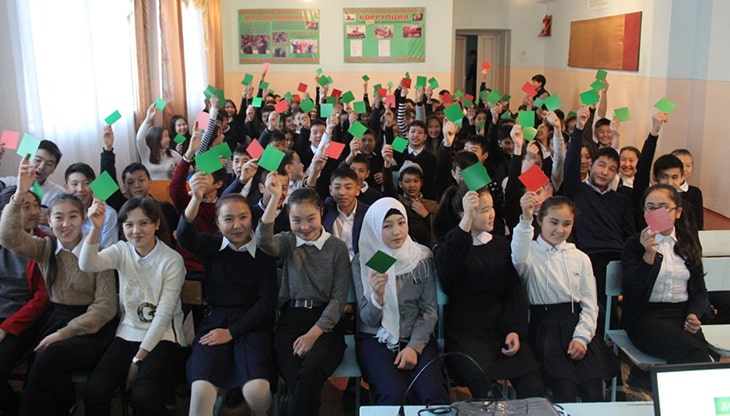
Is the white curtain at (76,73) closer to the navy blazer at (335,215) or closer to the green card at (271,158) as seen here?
the navy blazer at (335,215)

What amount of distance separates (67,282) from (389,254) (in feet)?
4.65

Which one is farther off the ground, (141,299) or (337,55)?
(337,55)

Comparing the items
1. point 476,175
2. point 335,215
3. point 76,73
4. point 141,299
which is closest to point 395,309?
point 476,175

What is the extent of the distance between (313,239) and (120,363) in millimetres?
944

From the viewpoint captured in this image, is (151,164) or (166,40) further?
(166,40)

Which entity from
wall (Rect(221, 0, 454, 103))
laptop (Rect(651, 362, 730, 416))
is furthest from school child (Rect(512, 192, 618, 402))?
wall (Rect(221, 0, 454, 103))

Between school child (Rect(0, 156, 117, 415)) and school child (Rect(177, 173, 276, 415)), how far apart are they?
0.41 meters

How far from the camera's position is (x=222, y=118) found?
6160mm

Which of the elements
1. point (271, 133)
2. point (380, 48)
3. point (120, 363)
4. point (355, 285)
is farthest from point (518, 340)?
point (380, 48)

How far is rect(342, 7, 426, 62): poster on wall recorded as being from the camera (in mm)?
10359

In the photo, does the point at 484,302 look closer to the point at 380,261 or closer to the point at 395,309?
the point at 395,309

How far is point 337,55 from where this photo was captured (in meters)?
10.5

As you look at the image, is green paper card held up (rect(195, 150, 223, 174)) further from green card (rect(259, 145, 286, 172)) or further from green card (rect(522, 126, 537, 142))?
green card (rect(522, 126, 537, 142))

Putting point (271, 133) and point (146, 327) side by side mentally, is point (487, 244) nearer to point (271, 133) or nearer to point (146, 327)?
point (146, 327)
